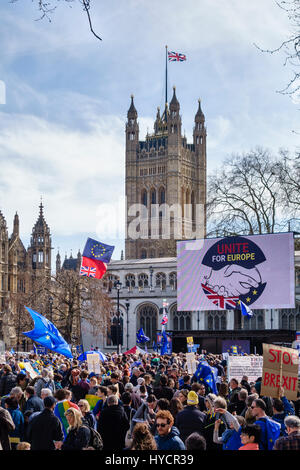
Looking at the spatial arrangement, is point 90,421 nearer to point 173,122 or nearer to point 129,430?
point 129,430

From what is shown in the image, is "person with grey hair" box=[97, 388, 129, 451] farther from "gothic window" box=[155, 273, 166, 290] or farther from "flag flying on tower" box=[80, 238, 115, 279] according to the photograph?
"gothic window" box=[155, 273, 166, 290]

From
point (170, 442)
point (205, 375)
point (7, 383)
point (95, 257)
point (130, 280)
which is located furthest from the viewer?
point (130, 280)

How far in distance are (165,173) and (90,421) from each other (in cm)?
9684

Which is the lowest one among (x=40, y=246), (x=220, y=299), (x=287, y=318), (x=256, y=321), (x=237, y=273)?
(x=256, y=321)

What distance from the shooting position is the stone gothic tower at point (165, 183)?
102 meters

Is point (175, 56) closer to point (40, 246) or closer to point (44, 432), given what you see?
point (40, 246)

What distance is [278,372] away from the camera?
9672 millimetres

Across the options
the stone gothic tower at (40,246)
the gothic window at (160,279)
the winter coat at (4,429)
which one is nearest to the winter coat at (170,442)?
the winter coat at (4,429)

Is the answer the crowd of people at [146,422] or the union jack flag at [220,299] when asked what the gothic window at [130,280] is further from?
the crowd of people at [146,422]

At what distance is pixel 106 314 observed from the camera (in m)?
42.9

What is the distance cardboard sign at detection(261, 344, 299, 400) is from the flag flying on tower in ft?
78.7

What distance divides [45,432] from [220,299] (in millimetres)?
33686

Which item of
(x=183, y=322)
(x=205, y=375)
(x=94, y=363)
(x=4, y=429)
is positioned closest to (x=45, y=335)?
(x=94, y=363)
